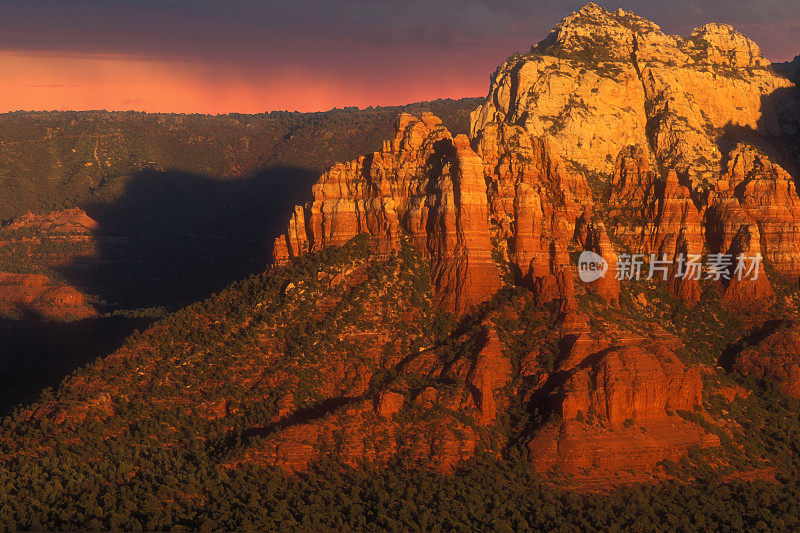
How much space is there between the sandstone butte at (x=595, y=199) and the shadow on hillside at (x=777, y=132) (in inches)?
9.7

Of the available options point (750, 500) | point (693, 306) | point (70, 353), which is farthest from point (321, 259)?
point (70, 353)

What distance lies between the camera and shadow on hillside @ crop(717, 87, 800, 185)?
136500mm

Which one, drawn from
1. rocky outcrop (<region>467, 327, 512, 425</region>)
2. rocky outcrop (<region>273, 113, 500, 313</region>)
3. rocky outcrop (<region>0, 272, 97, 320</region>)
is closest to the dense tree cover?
rocky outcrop (<region>273, 113, 500, 313</region>)

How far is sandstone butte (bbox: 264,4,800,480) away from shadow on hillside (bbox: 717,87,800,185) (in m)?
0.25

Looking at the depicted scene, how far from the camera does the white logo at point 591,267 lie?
341 ft

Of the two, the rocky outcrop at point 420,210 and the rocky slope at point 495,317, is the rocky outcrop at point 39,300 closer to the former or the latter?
the rocky slope at point 495,317

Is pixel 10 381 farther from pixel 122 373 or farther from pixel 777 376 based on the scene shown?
pixel 777 376

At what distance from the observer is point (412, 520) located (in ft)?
257

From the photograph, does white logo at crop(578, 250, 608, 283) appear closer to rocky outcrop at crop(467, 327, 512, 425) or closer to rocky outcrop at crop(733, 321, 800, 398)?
rocky outcrop at crop(467, 327, 512, 425)

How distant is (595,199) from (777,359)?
3056 cm

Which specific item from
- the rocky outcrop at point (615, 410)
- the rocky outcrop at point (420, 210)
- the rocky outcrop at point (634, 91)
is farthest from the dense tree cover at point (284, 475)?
the rocky outcrop at point (634, 91)

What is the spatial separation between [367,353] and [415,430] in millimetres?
12787

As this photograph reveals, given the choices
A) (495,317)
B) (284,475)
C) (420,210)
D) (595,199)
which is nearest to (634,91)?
(595,199)

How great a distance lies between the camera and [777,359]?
342ft
